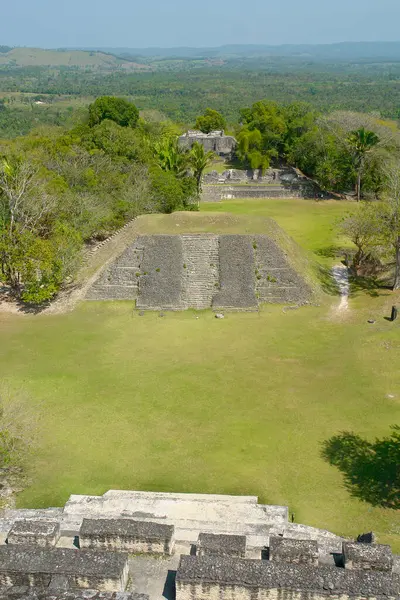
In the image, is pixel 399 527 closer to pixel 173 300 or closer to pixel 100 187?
pixel 173 300

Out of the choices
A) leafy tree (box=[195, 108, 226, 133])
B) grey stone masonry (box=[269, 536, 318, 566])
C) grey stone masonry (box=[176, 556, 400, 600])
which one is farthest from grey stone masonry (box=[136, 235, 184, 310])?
leafy tree (box=[195, 108, 226, 133])

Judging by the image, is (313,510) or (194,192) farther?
(194,192)

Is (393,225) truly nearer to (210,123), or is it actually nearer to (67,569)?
(67,569)

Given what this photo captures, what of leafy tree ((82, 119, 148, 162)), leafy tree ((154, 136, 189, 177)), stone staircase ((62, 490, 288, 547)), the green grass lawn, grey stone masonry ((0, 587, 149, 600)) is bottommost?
the green grass lawn

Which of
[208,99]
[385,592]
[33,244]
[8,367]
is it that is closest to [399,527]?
[385,592]

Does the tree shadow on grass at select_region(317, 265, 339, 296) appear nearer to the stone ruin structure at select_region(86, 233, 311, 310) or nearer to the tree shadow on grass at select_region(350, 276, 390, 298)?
the tree shadow on grass at select_region(350, 276, 390, 298)

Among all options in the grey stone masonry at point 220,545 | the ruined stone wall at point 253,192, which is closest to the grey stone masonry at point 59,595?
the grey stone masonry at point 220,545
